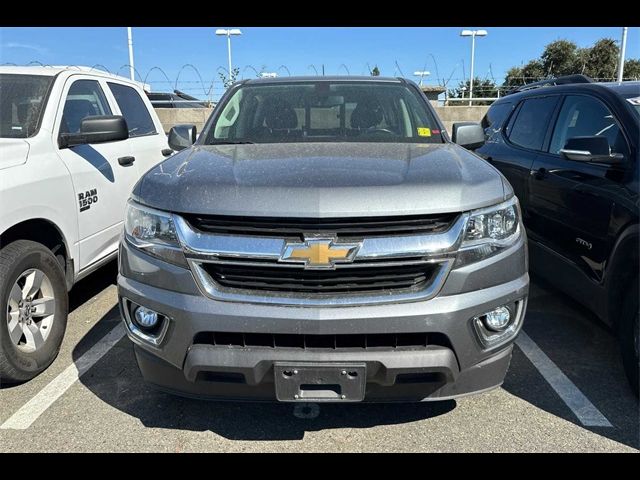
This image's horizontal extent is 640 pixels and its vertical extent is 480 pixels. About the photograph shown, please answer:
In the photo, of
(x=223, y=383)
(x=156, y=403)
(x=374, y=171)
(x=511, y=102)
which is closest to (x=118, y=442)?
(x=156, y=403)

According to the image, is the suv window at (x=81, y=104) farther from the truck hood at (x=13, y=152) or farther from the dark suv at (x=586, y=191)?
the dark suv at (x=586, y=191)

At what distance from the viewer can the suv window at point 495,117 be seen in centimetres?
532

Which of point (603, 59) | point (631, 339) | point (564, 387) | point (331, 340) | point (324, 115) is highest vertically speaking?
point (603, 59)

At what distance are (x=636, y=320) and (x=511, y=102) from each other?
10.1 feet

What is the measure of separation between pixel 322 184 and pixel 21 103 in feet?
9.38

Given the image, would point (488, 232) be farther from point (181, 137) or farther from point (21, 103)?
point (21, 103)

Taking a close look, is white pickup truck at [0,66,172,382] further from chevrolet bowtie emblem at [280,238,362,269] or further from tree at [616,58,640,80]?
tree at [616,58,640,80]

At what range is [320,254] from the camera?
2.09 m

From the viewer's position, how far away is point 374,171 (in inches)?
93.0

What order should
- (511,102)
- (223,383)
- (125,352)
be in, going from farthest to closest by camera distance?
(511,102), (125,352), (223,383)

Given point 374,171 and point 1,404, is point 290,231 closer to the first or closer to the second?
point 374,171

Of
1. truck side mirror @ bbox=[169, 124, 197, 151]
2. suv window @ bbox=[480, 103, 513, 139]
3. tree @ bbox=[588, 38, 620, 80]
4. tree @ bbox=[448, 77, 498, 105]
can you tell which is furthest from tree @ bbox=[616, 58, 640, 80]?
truck side mirror @ bbox=[169, 124, 197, 151]

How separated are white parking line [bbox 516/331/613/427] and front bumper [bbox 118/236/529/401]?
0.86 metres

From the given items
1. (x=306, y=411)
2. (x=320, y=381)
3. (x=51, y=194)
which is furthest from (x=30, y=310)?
(x=320, y=381)
